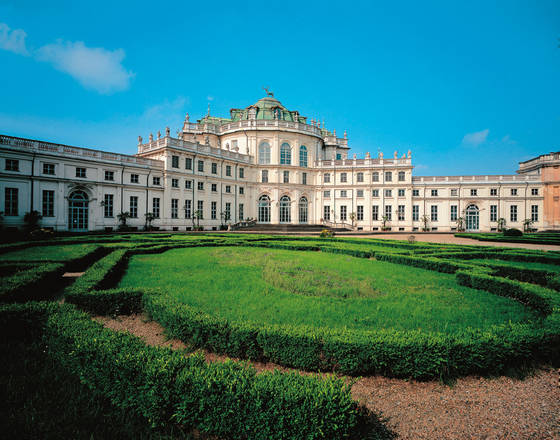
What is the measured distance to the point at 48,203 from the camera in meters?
27.5

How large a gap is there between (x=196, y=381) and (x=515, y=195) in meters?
55.6

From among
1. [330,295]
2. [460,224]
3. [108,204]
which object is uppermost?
[108,204]

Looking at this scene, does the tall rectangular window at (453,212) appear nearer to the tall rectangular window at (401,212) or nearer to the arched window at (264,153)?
the tall rectangular window at (401,212)

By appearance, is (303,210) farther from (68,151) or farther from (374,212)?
(68,151)

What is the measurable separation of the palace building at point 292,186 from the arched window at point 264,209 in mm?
159

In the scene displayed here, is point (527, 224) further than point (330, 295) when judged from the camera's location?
Yes

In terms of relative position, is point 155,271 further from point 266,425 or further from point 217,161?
point 217,161

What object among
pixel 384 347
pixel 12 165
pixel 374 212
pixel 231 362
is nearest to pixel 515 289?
pixel 384 347

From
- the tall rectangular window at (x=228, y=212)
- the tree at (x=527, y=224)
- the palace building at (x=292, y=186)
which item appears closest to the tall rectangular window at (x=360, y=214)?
the palace building at (x=292, y=186)

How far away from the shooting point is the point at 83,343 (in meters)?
3.75

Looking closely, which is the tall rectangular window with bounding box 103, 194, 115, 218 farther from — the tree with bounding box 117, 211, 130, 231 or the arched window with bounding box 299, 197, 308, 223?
the arched window with bounding box 299, 197, 308, 223

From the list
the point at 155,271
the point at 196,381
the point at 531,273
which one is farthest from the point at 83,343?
the point at 531,273

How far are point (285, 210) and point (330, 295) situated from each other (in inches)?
1575

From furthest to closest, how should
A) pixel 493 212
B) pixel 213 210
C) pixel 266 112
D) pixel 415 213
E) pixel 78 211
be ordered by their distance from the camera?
pixel 266 112, pixel 415 213, pixel 493 212, pixel 213 210, pixel 78 211
